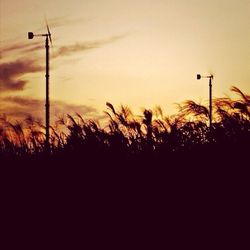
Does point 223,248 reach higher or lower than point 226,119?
lower

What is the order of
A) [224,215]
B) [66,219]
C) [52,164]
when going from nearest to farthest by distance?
1. [224,215]
2. [66,219]
3. [52,164]

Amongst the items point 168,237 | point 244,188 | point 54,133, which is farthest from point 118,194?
point 54,133

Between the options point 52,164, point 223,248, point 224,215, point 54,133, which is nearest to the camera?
point 223,248

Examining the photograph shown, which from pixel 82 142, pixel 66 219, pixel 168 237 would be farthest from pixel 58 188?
pixel 168 237

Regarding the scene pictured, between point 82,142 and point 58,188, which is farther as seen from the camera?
point 82,142

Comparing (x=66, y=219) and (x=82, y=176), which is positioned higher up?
(x=82, y=176)

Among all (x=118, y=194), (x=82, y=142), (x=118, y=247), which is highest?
(x=82, y=142)

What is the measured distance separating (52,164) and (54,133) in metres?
2.54

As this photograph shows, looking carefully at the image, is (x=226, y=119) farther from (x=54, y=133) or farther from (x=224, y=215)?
(x=54, y=133)

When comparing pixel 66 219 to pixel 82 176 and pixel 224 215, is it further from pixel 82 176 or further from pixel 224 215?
pixel 224 215

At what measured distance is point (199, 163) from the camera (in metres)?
8.31

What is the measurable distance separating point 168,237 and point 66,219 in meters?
1.69

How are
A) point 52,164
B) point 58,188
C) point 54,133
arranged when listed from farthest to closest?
1. point 54,133
2. point 52,164
3. point 58,188

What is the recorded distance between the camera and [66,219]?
813cm
